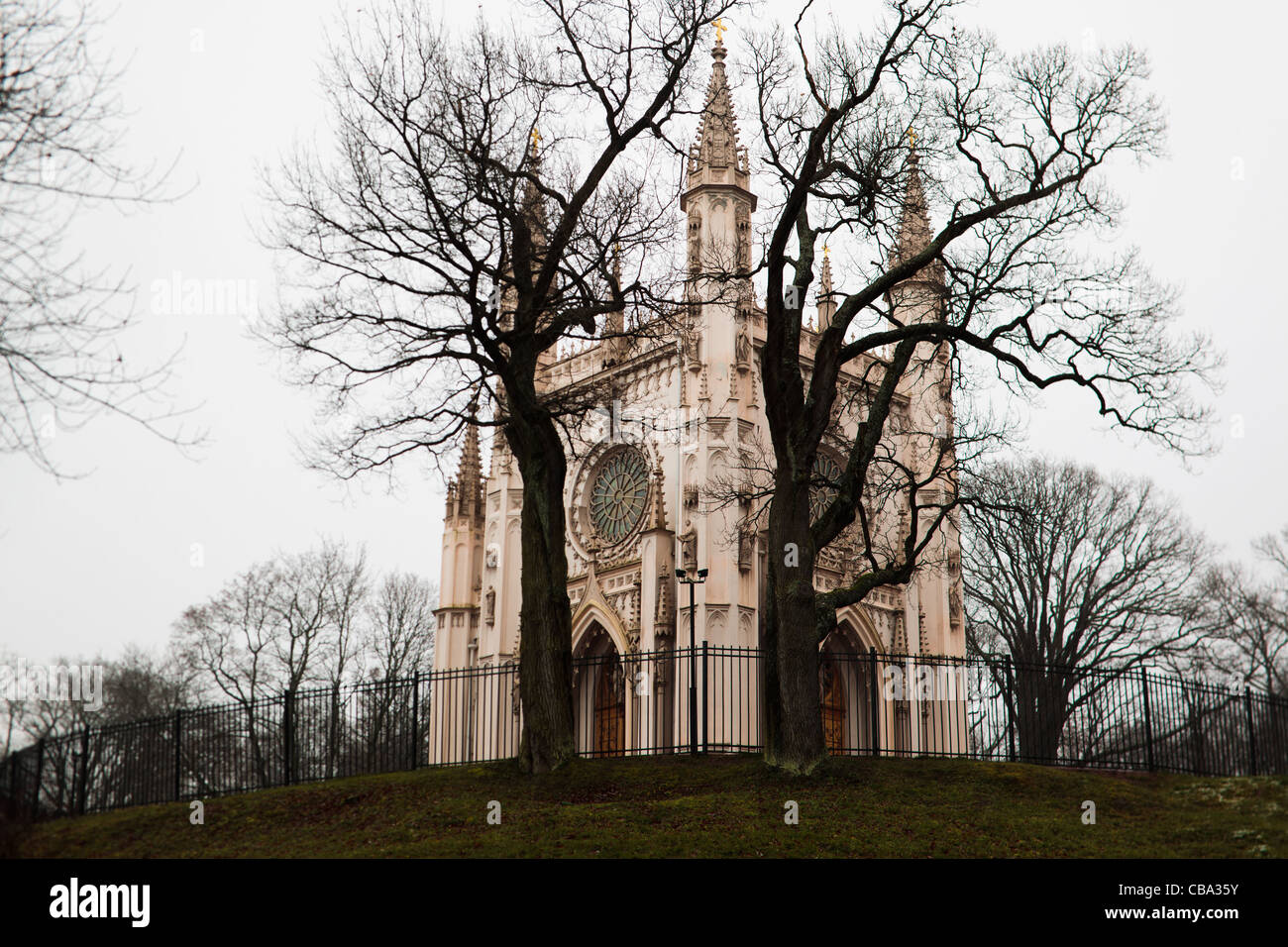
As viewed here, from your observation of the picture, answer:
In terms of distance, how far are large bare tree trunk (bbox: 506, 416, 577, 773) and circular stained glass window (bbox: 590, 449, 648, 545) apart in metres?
14.4

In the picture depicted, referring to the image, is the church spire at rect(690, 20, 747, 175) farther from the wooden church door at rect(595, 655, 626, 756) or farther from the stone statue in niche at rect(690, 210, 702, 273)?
the wooden church door at rect(595, 655, 626, 756)

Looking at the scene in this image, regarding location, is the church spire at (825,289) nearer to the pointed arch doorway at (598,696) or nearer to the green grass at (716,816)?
the pointed arch doorway at (598,696)

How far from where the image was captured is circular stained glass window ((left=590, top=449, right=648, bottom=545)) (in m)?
31.7

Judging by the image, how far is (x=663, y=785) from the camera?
48.9ft

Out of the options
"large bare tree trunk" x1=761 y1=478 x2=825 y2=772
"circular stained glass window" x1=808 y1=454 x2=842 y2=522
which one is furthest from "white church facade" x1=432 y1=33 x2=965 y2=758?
"large bare tree trunk" x1=761 y1=478 x2=825 y2=772

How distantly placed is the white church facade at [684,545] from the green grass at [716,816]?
10.5 m

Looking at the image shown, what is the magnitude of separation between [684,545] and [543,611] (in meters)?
12.8

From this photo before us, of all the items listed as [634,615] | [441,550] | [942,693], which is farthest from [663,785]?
[441,550]

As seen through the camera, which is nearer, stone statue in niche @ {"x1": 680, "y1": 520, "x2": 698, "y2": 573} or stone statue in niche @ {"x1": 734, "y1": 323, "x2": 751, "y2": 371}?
stone statue in niche @ {"x1": 680, "y1": 520, "x2": 698, "y2": 573}

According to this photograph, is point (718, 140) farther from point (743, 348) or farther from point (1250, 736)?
point (1250, 736)

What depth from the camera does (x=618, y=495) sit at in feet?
107

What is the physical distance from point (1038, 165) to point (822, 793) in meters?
9.12

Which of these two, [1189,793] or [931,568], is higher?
[931,568]
